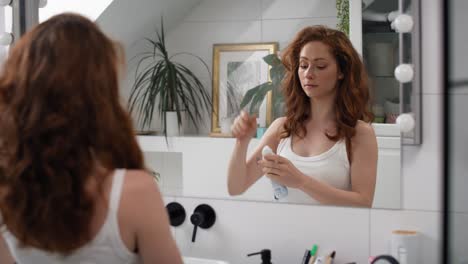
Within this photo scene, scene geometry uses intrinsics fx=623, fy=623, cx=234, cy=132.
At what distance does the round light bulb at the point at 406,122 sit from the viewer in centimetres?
152

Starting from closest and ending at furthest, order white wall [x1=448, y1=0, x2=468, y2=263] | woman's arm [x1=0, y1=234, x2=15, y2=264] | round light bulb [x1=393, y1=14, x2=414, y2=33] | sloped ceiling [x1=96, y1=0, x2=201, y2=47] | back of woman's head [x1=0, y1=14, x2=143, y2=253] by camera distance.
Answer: white wall [x1=448, y1=0, x2=468, y2=263] < back of woman's head [x1=0, y1=14, x2=143, y2=253] < woman's arm [x1=0, y1=234, x2=15, y2=264] < round light bulb [x1=393, y1=14, x2=414, y2=33] < sloped ceiling [x1=96, y1=0, x2=201, y2=47]

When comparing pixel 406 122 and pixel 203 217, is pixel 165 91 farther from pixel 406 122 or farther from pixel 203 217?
pixel 406 122

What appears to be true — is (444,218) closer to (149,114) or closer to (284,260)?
(284,260)

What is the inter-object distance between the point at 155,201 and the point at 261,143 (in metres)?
0.70

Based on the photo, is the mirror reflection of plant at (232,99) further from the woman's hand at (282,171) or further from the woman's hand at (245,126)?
the woman's hand at (282,171)

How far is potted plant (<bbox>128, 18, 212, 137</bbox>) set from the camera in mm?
1723

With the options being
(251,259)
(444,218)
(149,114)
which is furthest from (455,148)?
(149,114)

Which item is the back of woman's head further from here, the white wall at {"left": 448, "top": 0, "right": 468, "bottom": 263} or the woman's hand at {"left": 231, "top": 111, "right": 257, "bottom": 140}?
the woman's hand at {"left": 231, "top": 111, "right": 257, "bottom": 140}

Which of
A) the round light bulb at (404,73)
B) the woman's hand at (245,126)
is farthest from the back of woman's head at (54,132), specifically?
the round light bulb at (404,73)

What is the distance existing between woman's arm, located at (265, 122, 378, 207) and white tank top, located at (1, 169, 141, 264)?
0.68 m

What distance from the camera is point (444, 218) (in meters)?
0.71

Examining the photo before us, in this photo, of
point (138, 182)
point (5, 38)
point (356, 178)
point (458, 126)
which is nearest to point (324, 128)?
point (356, 178)

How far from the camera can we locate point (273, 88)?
1647mm

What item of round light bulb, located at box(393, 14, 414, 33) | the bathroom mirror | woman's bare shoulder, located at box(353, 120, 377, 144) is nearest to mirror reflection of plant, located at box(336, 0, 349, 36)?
the bathroom mirror
